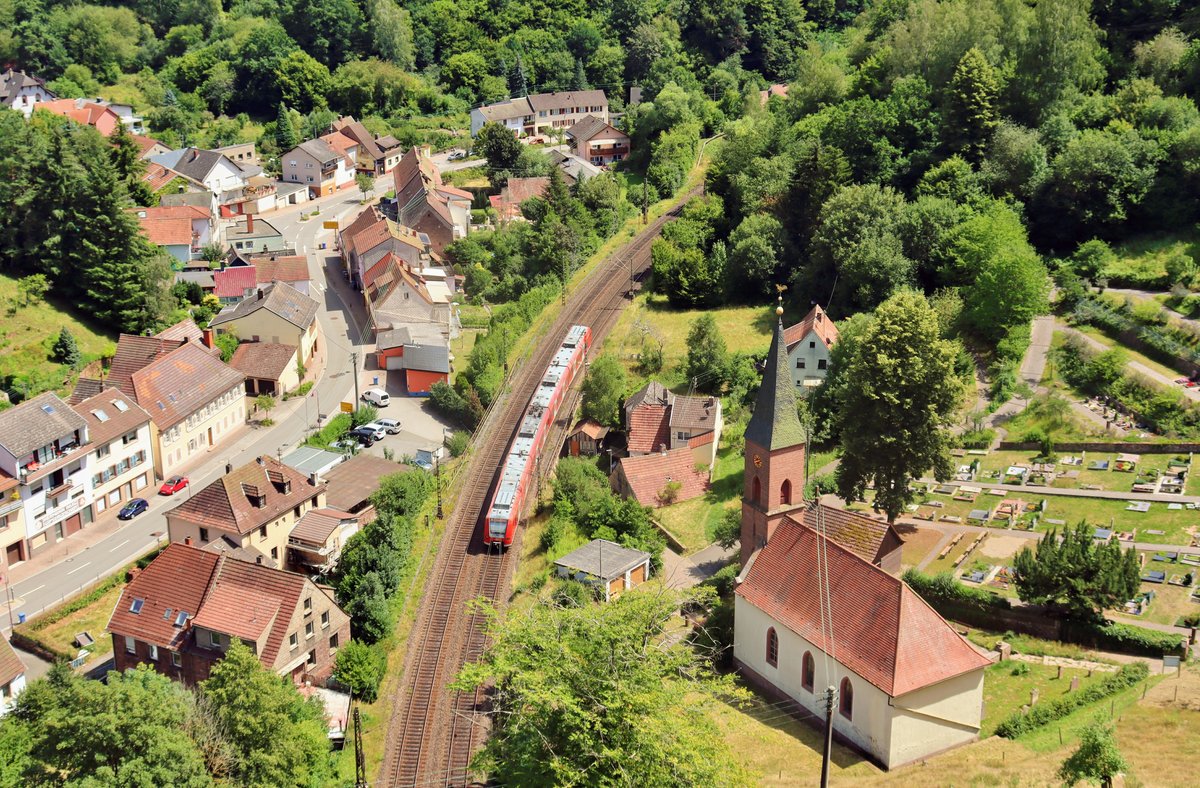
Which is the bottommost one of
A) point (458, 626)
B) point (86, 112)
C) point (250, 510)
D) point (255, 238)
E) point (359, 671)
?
point (359, 671)

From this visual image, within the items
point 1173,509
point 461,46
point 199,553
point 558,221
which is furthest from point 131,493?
point 461,46

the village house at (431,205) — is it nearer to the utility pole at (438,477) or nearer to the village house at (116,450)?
the utility pole at (438,477)

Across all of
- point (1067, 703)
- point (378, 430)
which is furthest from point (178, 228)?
point (1067, 703)

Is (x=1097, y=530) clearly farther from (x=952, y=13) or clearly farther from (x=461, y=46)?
(x=461, y=46)

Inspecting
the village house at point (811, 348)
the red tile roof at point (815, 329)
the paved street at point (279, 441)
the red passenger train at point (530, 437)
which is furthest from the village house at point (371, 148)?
the village house at point (811, 348)

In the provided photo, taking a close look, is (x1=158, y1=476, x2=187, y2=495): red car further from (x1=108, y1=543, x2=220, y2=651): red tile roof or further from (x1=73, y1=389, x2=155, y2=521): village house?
(x1=108, y1=543, x2=220, y2=651): red tile roof

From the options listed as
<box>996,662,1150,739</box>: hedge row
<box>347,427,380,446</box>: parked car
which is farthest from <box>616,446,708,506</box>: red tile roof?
<box>996,662,1150,739</box>: hedge row

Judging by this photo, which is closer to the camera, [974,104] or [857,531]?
[857,531]

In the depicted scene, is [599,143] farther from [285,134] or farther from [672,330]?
[672,330]
